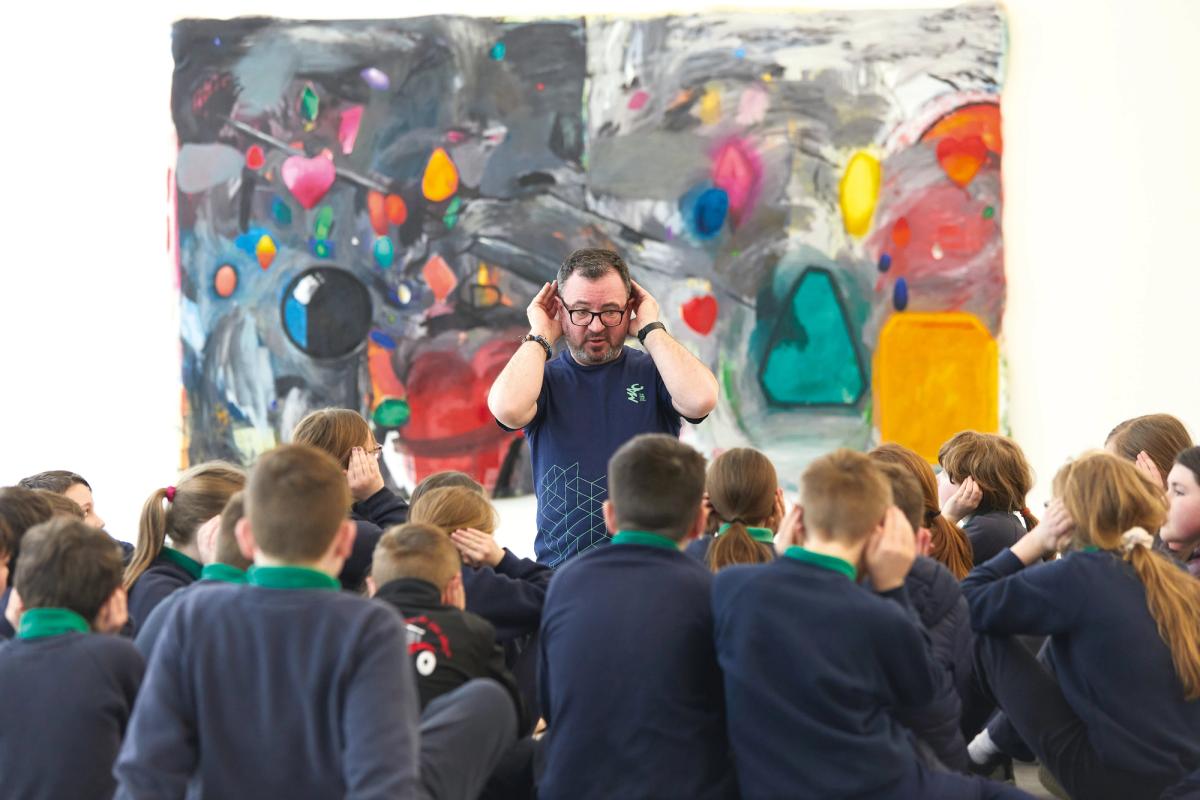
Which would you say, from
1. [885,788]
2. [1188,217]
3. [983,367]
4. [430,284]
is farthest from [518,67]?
[885,788]

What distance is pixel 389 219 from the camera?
4.51m

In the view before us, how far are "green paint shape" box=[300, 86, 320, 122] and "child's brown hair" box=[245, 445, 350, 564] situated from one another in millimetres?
2809

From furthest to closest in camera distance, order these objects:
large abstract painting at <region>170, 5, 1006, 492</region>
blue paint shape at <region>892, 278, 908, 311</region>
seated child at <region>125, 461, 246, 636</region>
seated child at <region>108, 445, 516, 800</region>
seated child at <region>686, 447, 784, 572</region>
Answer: blue paint shape at <region>892, 278, 908, 311</region> → large abstract painting at <region>170, 5, 1006, 492</region> → seated child at <region>125, 461, 246, 636</region> → seated child at <region>686, 447, 784, 572</region> → seated child at <region>108, 445, 516, 800</region>

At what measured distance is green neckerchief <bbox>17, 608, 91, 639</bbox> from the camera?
211 cm

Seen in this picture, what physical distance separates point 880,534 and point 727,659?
1.12 feet

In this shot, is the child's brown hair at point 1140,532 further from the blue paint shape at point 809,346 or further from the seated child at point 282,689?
the blue paint shape at point 809,346

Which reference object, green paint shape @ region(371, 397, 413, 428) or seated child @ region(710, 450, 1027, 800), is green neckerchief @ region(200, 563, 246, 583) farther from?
green paint shape @ region(371, 397, 413, 428)

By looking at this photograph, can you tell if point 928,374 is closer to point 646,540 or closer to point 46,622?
point 646,540

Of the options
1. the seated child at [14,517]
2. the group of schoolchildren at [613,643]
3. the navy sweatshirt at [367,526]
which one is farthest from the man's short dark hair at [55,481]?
the navy sweatshirt at [367,526]

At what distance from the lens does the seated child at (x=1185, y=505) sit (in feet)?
9.48

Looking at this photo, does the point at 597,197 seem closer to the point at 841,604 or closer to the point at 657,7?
the point at 657,7

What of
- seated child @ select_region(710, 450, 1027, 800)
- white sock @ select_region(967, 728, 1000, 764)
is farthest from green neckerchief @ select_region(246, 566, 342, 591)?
white sock @ select_region(967, 728, 1000, 764)

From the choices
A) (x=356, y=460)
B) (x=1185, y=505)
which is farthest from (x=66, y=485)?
(x=1185, y=505)

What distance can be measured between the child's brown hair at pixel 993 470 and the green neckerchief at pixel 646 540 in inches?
48.0
